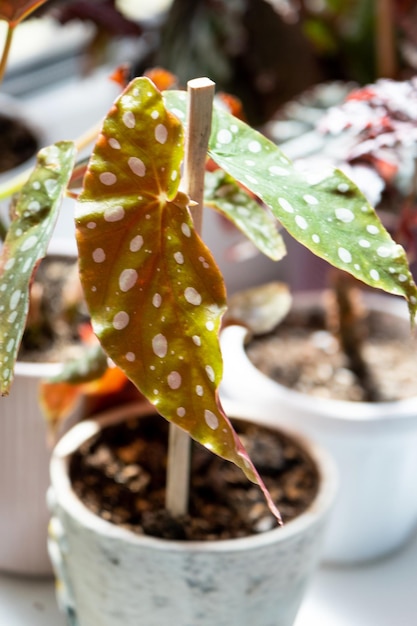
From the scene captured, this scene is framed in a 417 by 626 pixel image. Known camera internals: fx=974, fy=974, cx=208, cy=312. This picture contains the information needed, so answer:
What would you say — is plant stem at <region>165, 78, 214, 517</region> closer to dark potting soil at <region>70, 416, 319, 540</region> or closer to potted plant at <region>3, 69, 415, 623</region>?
potted plant at <region>3, 69, 415, 623</region>

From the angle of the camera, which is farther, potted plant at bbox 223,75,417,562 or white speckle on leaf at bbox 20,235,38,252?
potted plant at bbox 223,75,417,562

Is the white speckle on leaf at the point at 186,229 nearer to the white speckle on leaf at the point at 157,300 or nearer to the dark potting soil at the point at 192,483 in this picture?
the white speckle on leaf at the point at 157,300

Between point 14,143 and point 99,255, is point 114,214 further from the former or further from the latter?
point 14,143

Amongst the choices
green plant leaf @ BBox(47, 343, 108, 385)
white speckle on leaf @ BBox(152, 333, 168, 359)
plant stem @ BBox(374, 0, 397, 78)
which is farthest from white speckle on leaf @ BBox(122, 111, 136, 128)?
plant stem @ BBox(374, 0, 397, 78)

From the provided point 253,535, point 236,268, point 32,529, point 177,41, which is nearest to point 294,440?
point 253,535

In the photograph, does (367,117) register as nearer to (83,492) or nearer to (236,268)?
(83,492)

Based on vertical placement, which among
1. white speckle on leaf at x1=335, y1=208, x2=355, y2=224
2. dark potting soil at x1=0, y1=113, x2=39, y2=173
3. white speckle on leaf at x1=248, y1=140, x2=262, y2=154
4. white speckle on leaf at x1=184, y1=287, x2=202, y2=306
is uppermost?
white speckle on leaf at x1=248, y1=140, x2=262, y2=154

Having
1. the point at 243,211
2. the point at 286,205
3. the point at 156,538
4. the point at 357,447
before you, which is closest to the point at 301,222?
the point at 286,205
